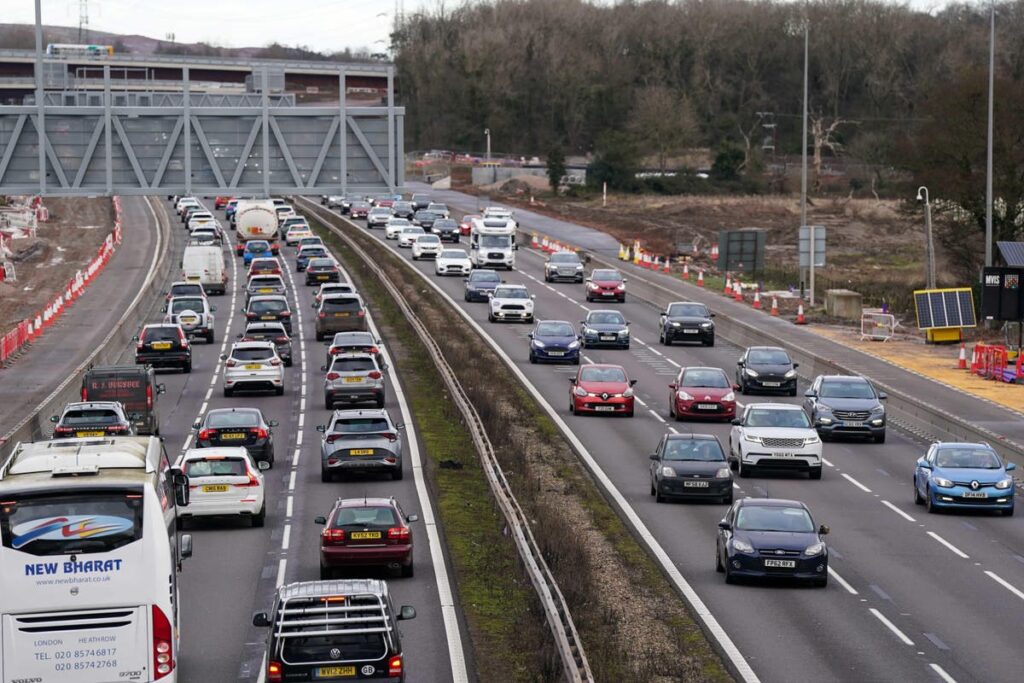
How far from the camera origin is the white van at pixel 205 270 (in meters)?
76.0

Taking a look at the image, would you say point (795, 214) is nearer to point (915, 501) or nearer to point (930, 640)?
point (915, 501)

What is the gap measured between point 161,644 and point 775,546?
36.1 ft

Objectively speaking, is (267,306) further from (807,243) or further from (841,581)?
(841,581)

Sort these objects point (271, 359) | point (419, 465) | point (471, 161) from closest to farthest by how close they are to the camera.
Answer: point (419, 465)
point (271, 359)
point (471, 161)

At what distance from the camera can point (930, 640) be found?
22328 millimetres

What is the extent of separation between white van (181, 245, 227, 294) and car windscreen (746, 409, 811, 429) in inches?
1720

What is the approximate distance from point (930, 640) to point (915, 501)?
37.0 ft

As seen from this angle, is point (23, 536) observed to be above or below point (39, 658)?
above

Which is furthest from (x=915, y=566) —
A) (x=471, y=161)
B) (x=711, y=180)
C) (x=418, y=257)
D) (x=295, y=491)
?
(x=471, y=161)

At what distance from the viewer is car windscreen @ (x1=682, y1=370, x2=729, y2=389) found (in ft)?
141

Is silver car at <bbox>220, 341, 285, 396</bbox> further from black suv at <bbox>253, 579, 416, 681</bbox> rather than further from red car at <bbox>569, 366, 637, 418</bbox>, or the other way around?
black suv at <bbox>253, 579, 416, 681</bbox>

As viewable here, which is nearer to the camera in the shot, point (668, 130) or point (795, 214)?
point (795, 214)

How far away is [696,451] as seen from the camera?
32.7 metres

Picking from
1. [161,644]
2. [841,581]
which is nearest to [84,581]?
[161,644]
